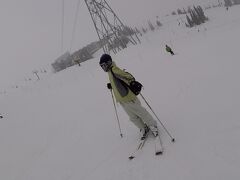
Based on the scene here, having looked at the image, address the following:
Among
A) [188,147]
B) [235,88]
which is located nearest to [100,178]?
[188,147]

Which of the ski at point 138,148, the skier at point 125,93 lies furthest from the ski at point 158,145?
the ski at point 138,148

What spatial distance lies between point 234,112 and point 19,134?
806 centimetres

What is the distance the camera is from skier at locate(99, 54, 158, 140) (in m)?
5.70

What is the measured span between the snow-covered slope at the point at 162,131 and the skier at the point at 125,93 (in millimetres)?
423

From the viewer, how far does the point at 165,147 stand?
5.41 metres

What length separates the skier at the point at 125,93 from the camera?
5695 mm

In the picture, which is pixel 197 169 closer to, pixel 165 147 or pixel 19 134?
pixel 165 147

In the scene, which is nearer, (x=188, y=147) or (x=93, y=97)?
(x=188, y=147)

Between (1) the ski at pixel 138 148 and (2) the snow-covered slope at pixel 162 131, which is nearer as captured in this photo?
(2) the snow-covered slope at pixel 162 131

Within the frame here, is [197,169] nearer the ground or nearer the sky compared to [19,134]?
nearer the ground

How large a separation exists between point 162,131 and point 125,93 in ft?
3.85

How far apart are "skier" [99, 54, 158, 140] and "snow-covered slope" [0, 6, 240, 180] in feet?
1.39

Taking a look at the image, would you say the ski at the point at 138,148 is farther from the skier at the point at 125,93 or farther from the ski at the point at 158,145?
the ski at the point at 158,145

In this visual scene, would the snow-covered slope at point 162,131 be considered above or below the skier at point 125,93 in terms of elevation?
below
